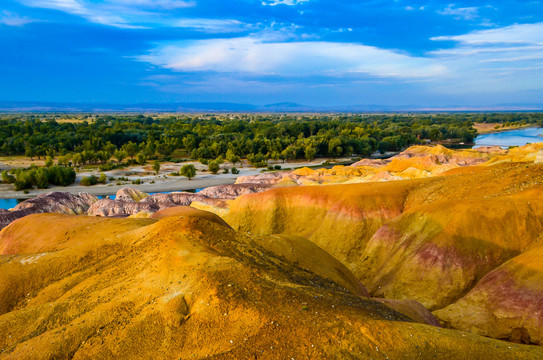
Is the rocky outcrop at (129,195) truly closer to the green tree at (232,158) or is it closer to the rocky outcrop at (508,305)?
the green tree at (232,158)

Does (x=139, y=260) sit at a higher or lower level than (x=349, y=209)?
higher

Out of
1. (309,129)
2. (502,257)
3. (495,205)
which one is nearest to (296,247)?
(502,257)

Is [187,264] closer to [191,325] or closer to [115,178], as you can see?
[191,325]

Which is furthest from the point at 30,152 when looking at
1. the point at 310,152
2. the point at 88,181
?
the point at 310,152

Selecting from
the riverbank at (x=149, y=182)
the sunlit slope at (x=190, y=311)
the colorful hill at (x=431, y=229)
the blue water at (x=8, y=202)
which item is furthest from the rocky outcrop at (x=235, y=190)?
the sunlit slope at (x=190, y=311)

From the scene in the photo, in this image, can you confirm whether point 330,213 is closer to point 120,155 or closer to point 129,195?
point 129,195
